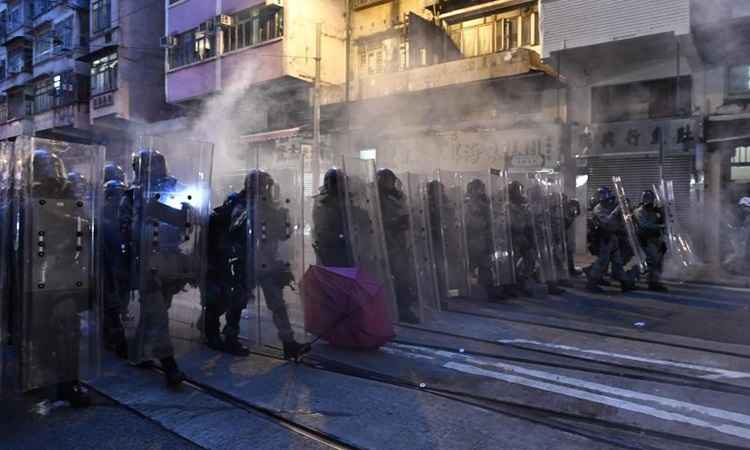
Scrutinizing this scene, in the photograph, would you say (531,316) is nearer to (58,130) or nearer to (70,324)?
(70,324)

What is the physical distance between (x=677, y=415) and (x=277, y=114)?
16.7 meters

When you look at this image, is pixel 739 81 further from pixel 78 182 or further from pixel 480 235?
pixel 78 182

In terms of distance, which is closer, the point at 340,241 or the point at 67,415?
the point at 67,415

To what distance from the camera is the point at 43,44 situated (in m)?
27.6

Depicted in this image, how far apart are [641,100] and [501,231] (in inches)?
297

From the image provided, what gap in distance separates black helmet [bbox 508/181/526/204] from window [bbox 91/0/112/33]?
21217 mm

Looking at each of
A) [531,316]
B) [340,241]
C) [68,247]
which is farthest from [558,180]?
[68,247]

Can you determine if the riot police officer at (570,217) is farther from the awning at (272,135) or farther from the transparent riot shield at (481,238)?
the awning at (272,135)

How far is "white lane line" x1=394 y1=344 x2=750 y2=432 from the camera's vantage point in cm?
331

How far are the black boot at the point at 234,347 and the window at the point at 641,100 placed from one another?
11007mm

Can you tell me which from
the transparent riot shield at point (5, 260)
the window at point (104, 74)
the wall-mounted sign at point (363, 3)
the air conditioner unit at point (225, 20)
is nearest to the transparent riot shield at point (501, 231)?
the transparent riot shield at point (5, 260)

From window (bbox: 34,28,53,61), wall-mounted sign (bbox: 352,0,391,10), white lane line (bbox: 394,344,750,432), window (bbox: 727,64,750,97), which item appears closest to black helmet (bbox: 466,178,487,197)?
white lane line (bbox: 394,344,750,432)

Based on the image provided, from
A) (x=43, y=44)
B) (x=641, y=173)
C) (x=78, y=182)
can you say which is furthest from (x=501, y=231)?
(x=43, y=44)

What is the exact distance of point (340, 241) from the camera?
215 inches
